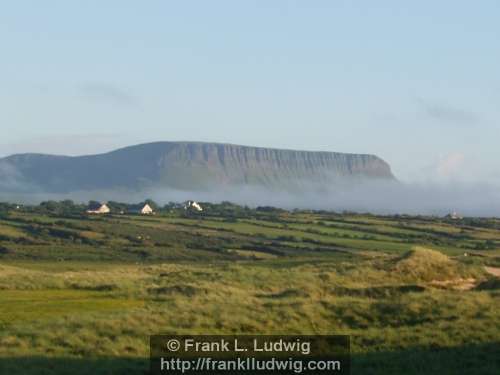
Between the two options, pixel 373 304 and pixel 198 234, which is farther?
pixel 198 234

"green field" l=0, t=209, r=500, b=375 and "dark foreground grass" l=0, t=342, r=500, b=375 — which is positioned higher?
"green field" l=0, t=209, r=500, b=375

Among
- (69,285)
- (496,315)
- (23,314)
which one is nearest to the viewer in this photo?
(496,315)

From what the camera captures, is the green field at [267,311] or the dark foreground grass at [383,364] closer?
the dark foreground grass at [383,364]

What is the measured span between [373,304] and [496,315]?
3.76m

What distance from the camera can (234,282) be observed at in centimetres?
4394

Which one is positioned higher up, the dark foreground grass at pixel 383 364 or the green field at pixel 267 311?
the green field at pixel 267 311

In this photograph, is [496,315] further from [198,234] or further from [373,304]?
[198,234]

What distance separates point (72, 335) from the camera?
25.7 metres

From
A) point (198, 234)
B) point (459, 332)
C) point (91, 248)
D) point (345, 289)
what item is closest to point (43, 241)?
point (91, 248)

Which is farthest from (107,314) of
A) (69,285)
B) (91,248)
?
(91,248)

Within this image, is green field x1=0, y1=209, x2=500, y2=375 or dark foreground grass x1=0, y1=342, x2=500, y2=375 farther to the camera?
green field x1=0, y1=209, x2=500, y2=375

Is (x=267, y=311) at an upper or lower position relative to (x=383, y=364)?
upper

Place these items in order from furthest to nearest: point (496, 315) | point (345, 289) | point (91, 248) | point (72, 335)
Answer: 1. point (91, 248)
2. point (345, 289)
3. point (496, 315)
4. point (72, 335)

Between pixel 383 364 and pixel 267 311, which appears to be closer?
pixel 383 364
